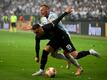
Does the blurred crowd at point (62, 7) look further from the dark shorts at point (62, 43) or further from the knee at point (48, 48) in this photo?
the knee at point (48, 48)

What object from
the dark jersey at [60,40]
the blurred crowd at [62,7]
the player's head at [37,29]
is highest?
the player's head at [37,29]

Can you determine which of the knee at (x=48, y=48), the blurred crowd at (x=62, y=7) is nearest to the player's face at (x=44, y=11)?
the knee at (x=48, y=48)

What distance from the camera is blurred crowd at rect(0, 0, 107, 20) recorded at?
138 feet

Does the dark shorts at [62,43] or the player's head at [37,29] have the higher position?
the player's head at [37,29]

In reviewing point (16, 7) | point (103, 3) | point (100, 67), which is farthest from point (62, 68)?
point (16, 7)

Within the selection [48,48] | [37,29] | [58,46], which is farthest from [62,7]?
[37,29]

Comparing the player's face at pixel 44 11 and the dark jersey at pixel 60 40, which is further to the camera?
the dark jersey at pixel 60 40

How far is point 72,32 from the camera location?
1761 inches

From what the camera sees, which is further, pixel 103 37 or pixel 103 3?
pixel 103 3

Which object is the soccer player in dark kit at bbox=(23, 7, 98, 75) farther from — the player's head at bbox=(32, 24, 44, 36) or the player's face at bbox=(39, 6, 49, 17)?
the player's face at bbox=(39, 6, 49, 17)

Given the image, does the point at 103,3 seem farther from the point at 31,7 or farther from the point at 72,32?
the point at 31,7

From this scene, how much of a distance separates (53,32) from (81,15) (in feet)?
103

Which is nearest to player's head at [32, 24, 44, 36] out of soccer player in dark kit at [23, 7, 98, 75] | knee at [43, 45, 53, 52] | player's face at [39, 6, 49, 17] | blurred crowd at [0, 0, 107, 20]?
soccer player in dark kit at [23, 7, 98, 75]

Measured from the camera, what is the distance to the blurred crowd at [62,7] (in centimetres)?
4200
